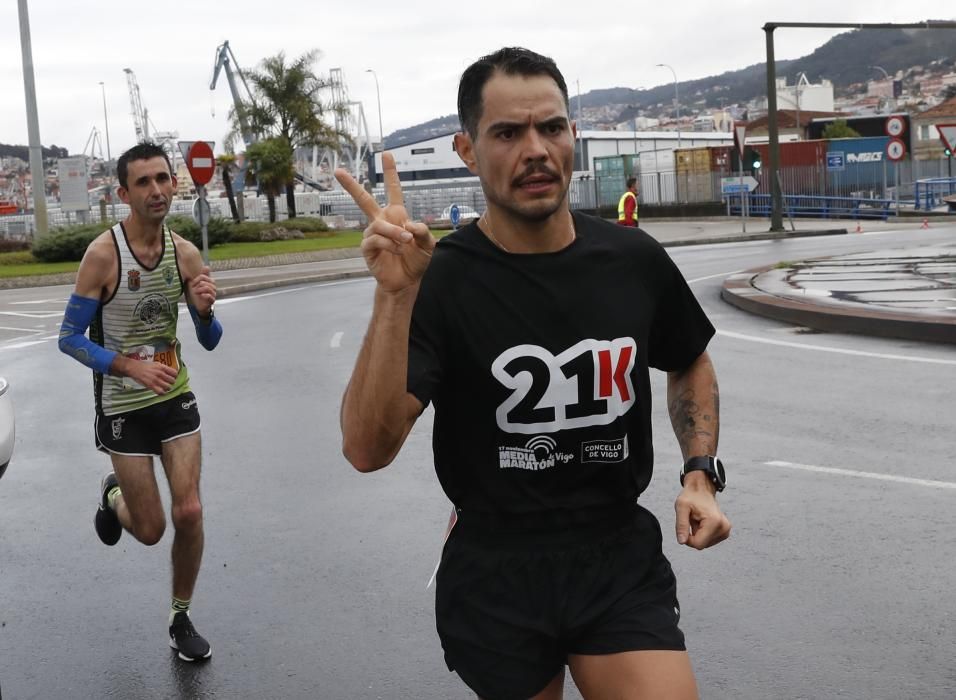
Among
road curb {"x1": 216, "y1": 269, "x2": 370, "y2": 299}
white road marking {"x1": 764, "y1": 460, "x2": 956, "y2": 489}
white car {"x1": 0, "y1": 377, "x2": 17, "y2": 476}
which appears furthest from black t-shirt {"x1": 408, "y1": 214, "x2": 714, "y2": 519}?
road curb {"x1": 216, "y1": 269, "x2": 370, "y2": 299}

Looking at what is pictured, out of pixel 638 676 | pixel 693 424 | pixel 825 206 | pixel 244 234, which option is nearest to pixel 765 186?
pixel 825 206

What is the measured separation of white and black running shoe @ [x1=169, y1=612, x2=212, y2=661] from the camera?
4980mm

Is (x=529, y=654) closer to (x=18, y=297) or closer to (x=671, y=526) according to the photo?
(x=671, y=526)

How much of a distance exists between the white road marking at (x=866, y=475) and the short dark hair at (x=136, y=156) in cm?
398

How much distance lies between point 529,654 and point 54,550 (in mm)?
4582

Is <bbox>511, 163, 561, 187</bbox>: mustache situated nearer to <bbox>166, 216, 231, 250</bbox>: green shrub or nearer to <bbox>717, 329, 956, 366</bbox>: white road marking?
<bbox>717, 329, 956, 366</bbox>: white road marking

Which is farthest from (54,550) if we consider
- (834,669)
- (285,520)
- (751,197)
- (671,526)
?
(751,197)

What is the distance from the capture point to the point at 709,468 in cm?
304

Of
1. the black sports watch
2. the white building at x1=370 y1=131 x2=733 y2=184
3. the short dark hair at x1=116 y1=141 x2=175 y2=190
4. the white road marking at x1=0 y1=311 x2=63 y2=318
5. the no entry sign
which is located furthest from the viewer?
the white building at x1=370 y1=131 x2=733 y2=184

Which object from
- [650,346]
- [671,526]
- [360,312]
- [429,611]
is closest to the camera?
[650,346]

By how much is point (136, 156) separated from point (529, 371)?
10.7 ft

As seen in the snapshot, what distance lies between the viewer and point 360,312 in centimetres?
1938

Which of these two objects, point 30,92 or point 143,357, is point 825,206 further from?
point 143,357

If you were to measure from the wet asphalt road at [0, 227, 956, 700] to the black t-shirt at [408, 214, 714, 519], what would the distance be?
6.17ft
